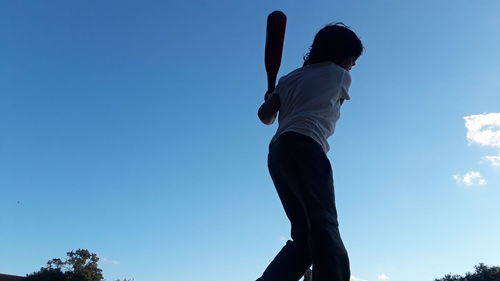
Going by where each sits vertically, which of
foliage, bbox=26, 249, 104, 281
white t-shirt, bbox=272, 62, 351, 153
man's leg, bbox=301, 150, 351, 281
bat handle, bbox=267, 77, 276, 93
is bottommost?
man's leg, bbox=301, 150, 351, 281

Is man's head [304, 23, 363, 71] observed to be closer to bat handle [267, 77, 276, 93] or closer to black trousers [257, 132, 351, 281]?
bat handle [267, 77, 276, 93]

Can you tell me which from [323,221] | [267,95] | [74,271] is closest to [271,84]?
[267,95]

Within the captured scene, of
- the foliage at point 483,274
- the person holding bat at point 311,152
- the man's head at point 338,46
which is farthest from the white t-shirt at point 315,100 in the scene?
the foliage at point 483,274

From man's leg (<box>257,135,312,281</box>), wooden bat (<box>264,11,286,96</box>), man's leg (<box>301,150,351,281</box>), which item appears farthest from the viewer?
wooden bat (<box>264,11,286,96</box>)

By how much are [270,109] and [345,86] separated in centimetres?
51

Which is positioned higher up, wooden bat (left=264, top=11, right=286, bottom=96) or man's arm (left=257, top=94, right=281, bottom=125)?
wooden bat (left=264, top=11, right=286, bottom=96)

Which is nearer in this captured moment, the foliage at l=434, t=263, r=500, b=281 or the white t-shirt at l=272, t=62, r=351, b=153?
the white t-shirt at l=272, t=62, r=351, b=153

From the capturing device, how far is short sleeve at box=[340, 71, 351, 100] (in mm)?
2695

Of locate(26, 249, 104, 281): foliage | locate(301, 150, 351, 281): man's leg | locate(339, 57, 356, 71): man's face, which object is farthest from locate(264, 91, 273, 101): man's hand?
locate(26, 249, 104, 281): foliage

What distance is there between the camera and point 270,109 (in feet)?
9.53

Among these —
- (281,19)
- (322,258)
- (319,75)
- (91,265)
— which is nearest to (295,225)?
(322,258)

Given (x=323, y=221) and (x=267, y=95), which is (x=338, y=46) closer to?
(x=267, y=95)

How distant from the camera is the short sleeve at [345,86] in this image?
270cm

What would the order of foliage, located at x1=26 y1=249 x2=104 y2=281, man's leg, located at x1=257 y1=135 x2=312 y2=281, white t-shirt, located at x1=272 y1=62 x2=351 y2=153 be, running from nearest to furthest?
1. man's leg, located at x1=257 y1=135 x2=312 y2=281
2. white t-shirt, located at x1=272 y1=62 x2=351 y2=153
3. foliage, located at x1=26 y1=249 x2=104 y2=281
